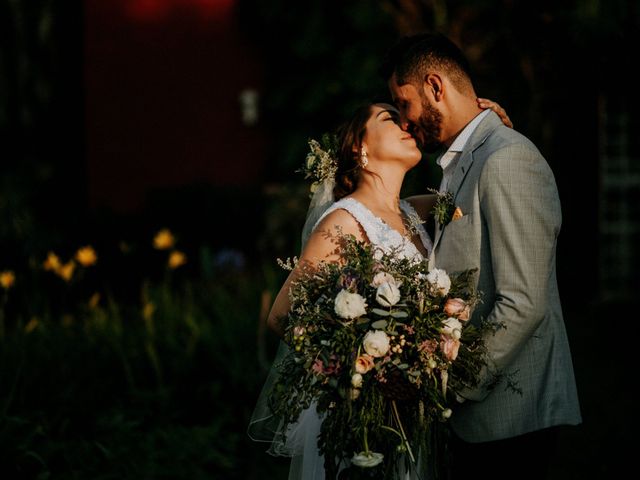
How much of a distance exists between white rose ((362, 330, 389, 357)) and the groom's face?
3.50 feet

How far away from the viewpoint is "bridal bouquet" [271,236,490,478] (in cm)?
285

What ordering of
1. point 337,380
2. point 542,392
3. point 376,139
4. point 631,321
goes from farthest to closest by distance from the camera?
point 631,321
point 376,139
point 542,392
point 337,380

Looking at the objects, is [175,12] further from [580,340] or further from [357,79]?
[580,340]

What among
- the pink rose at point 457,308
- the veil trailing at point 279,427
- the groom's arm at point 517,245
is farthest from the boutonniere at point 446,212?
the veil trailing at point 279,427

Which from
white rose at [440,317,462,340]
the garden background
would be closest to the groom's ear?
the garden background

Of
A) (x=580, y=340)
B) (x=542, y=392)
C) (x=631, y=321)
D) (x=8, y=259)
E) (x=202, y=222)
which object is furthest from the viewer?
(x=202, y=222)

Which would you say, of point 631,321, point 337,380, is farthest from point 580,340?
point 337,380

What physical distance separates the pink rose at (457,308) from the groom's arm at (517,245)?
0.12 meters

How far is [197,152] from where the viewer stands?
505 inches

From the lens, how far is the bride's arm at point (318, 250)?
3.44 meters

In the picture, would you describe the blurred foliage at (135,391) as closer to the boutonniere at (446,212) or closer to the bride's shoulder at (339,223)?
the bride's shoulder at (339,223)

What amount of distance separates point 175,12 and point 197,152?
2.15m

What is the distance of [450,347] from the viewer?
2838mm

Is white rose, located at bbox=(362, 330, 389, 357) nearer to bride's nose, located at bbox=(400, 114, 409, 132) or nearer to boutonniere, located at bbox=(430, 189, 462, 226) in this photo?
boutonniere, located at bbox=(430, 189, 462, 226)
